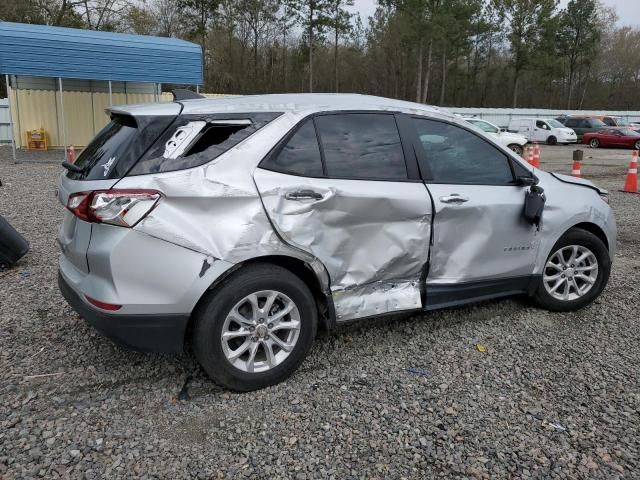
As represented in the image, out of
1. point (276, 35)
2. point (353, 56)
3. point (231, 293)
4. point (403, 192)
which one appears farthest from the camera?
point (353, 56)

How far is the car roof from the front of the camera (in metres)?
3.17

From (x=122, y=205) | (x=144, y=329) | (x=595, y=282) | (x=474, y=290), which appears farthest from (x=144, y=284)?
(x=595, y=282)

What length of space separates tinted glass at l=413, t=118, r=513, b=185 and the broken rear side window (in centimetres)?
121

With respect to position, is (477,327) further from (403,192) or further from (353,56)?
(353,56)

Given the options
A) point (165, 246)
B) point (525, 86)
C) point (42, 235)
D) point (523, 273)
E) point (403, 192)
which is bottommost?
point (42, 235)

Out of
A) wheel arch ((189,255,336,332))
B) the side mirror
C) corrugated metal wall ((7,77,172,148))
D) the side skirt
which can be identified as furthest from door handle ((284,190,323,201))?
corrugated metal wall ((7,77,172,148))

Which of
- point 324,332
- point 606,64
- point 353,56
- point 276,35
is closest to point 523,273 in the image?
point 324,332

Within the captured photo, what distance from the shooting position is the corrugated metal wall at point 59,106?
65.6 ft

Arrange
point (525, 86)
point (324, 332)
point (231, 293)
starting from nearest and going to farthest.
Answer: point (231, 293) < point (324, 332) < point (525, 86)

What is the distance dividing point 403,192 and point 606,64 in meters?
66.5

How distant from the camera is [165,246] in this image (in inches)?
113

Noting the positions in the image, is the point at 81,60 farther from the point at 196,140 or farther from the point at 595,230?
the point at 595,230

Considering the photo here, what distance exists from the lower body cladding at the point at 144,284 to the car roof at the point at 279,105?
0.80 m

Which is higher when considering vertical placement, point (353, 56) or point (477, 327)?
point (353, 56)
